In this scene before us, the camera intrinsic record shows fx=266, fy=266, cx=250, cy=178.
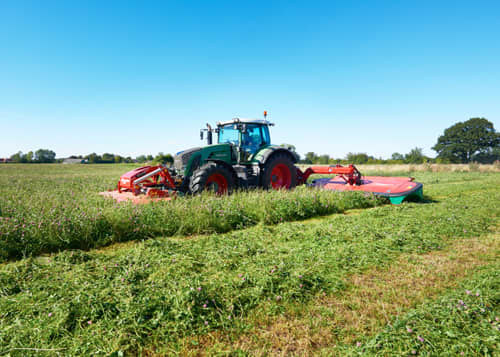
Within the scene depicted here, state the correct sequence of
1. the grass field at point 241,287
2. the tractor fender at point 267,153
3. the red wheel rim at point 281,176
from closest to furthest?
the grass field at point 241,287, the tractor fender at point 267,153, the red wheel rim at point 281,176

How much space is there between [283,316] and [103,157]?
72.1 meters

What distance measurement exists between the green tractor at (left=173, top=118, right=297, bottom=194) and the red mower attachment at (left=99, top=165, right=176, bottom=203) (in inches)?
18.7

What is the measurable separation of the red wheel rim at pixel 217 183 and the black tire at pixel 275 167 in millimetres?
1635

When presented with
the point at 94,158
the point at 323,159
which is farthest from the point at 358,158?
the point at 94,158

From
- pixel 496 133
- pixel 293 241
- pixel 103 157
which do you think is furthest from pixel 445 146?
pixel 103 157

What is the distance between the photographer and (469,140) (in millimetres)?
51719

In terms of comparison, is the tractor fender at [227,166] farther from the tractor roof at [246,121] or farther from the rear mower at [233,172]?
the tractor roof at [246,121]

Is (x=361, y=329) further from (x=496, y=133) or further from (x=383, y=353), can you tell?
(x=496, y=133)

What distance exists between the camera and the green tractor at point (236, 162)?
792cm

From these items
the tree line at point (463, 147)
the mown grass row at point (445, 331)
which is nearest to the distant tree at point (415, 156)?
the tree line at point (463, 147)

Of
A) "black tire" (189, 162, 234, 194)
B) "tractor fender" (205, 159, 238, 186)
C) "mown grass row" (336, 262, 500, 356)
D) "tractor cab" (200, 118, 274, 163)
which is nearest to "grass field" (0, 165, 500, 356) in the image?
"mown grass row" (336, 262, 500, 356)

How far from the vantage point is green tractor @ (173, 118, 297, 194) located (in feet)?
26.0

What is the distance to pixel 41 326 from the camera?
7.50 feet

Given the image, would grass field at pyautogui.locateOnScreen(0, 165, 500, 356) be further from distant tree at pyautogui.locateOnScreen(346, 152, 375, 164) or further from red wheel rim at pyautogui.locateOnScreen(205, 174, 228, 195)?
distant tree at pyautogui.locateOnScreen(346, 152, 375, 164)
